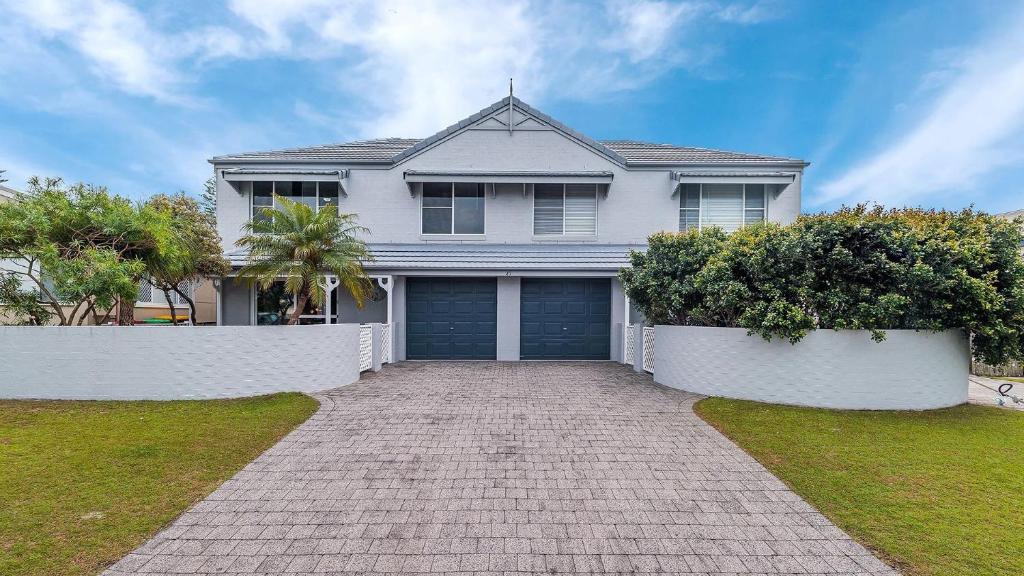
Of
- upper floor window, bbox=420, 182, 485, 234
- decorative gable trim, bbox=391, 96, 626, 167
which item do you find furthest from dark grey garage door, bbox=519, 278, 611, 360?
decorative gable trim, bbox=391, 96, 626, 167

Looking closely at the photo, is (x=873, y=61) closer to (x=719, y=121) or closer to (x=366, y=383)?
(x=719, y=121)

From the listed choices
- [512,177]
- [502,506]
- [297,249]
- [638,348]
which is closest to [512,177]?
[512,177]

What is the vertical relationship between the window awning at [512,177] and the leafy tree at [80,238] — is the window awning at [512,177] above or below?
above

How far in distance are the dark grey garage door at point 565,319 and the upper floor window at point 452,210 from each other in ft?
9.94

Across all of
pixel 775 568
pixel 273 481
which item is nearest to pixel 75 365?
pixel 273 481

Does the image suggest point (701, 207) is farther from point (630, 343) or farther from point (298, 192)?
point (298, 192)

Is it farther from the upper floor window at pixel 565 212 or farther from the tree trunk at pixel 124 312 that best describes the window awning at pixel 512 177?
the tree trunk at pixel 124 312

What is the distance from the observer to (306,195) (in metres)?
14.6

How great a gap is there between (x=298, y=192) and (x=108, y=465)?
37.1 ft

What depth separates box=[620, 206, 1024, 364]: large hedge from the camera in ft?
→ 23.8

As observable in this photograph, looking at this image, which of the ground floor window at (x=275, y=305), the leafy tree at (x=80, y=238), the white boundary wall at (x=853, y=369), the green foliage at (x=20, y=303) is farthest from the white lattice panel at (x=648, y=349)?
the green foliage at (x=20, y=303)

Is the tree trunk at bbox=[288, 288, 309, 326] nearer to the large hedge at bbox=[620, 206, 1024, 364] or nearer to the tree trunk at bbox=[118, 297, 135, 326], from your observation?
the tree trunk at bbox=[118, 297, 135, 326]

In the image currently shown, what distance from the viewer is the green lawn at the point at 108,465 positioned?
3508 mm

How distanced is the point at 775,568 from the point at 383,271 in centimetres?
1156
